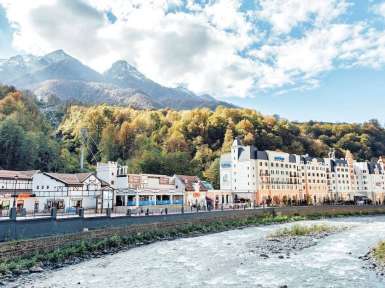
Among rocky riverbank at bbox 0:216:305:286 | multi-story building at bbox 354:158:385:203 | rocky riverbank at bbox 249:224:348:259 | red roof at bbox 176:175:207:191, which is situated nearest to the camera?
rocky riverbank at bbox 0:216:305:286

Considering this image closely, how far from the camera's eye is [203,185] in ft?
221

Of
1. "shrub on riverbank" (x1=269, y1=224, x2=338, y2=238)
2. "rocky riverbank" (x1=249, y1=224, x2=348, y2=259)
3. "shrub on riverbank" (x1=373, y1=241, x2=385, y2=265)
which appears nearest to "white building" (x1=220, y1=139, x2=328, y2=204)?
"shrub on riverbank" (x1=269, y1=224, x2=338, y2=238)

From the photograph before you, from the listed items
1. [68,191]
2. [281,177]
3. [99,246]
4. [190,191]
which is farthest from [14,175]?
[281,177]

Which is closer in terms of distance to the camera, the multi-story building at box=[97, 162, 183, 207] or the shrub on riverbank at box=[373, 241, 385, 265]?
the shrub on riverbank at box=[373, 241, 385, 265]

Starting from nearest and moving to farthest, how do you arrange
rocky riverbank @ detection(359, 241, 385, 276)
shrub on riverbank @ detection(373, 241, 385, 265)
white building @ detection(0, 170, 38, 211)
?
rocky riverbank @ detection(359, 241, 385, 276)
shrub on riverbank @ detection(373, 241, 385, 265)
white building @ detection(0, 170, 38, 211)

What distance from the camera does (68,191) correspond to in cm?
4484

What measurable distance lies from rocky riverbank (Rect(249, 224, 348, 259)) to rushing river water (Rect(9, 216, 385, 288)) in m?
0.92

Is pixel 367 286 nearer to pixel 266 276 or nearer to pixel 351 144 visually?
pixel 266 276

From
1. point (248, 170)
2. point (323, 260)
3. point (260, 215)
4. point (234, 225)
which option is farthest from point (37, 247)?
point (248, 170)

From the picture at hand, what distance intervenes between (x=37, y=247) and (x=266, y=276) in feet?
53.8

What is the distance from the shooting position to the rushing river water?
1977 cm

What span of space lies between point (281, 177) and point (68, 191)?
53.8 metres

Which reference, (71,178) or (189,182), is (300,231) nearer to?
(189,182)

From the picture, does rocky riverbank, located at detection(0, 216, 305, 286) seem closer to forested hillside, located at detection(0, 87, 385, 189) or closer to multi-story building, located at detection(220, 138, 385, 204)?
multi-story building, located at detection(220, 138, 385, 204)
